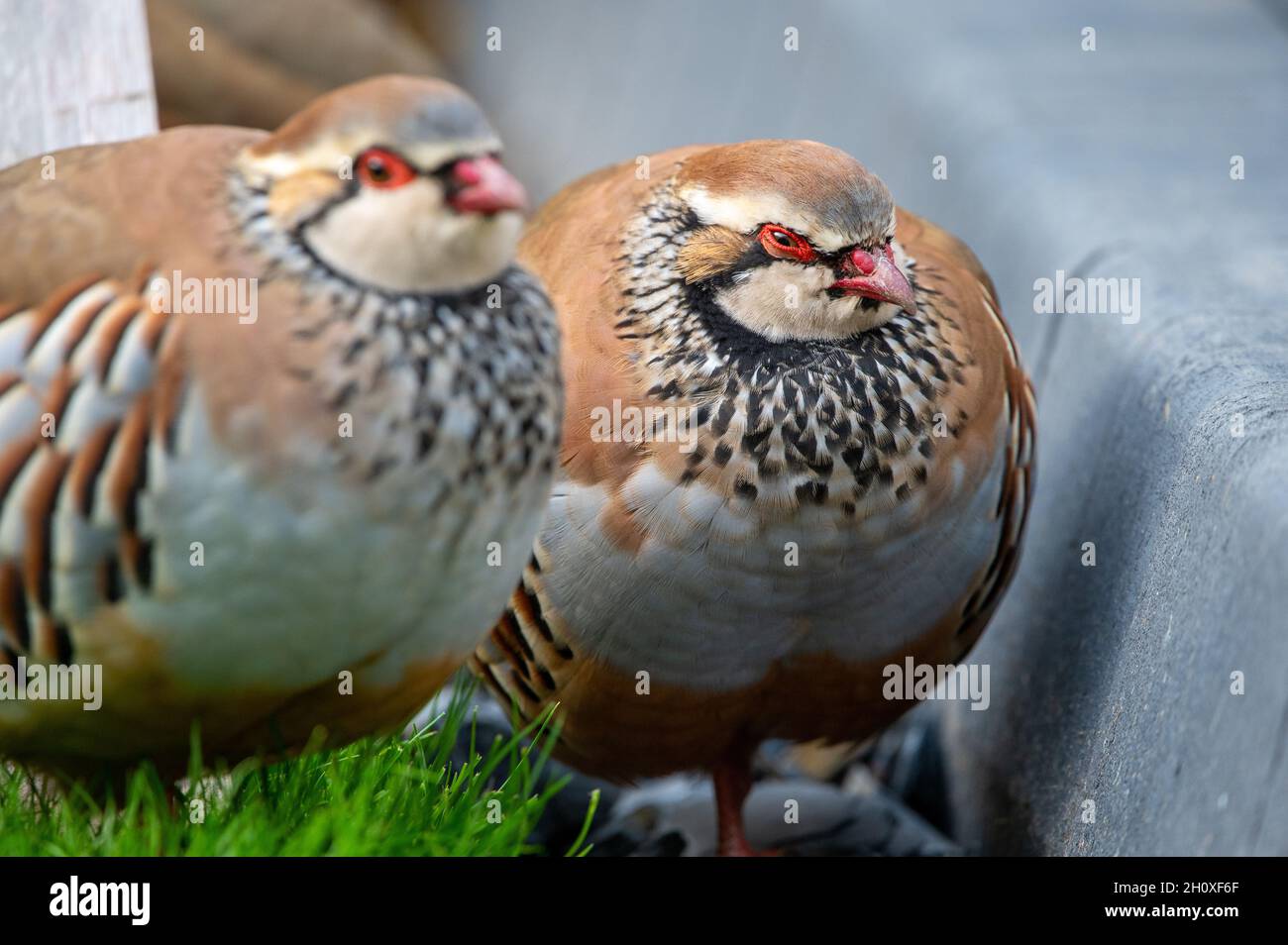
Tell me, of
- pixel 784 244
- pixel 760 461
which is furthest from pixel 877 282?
pixel 760 461

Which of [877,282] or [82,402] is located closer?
[82,402]

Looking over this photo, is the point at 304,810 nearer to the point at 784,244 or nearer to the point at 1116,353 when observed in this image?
the point at 784,244

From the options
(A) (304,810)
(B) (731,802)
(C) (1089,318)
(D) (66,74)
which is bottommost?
(B) (731,802)

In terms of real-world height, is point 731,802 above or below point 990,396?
below

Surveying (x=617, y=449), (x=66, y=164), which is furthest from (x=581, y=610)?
(x=66, y=164)

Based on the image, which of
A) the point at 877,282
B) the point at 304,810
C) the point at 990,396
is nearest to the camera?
the point at 304,810

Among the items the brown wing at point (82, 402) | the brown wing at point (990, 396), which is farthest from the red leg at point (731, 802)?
the brown wing at point (82, 402)

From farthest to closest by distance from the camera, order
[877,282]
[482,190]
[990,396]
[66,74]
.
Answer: [66,74] < [990,396] < [877,282] < [482,190]
